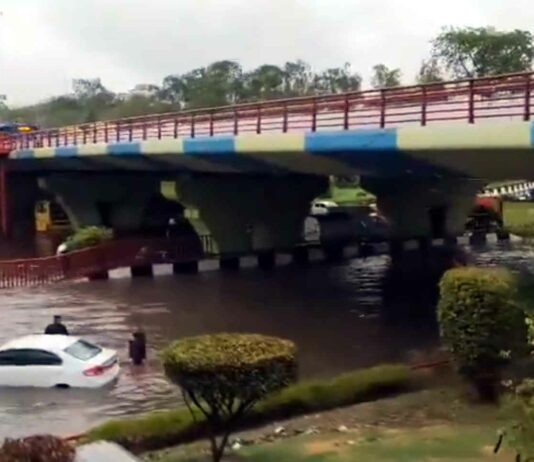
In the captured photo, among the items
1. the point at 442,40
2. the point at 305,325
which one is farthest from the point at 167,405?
the point at 442,40

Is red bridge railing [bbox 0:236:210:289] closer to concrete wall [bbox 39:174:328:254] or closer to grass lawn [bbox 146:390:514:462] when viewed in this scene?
concrete wall [bbox 39:174:328:254]

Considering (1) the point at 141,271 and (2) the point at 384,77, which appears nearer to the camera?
(1) the point at 141,271

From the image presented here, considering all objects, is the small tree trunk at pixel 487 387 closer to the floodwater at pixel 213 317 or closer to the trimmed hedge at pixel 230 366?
the floodwater at pixel 213 317

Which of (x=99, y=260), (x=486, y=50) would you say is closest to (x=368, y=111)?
(x=99, y=260)

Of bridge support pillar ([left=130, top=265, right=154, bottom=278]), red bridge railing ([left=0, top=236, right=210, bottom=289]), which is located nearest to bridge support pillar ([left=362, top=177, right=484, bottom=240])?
red bridge railing ([left=0, top=236, right=210, bottom=289])

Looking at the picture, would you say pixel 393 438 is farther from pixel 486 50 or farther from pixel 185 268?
pixel 486 50

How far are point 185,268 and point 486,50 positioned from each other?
73.5 metres

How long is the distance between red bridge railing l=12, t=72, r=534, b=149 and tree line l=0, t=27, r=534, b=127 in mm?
66599

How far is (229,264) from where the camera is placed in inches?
1553

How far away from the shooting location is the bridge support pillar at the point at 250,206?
133ft

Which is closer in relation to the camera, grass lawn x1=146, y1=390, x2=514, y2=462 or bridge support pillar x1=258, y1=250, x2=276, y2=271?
grass lawn x1=146, y1=390, x2=514, y2=462

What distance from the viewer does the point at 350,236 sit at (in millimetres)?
46125

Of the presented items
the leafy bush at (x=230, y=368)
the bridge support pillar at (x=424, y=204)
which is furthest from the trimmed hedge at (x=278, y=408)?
the bridge support pillar at (x=424, y=204)

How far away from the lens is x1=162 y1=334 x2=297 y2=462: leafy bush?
12.7m
